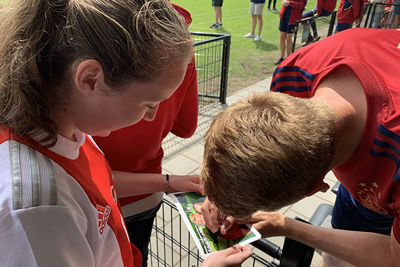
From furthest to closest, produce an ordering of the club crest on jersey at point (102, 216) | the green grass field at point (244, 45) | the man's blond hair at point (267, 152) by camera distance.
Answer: the green grass field at point (244, 45), the man's blond hair at point (267, 152), the club crest on jersey at point (102, 216)

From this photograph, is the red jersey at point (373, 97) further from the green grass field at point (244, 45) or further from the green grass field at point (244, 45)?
the green grass field at point (244, 45)

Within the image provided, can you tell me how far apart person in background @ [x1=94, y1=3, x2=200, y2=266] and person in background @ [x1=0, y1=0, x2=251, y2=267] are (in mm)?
555

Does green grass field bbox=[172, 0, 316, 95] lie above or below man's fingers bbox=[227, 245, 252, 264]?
below

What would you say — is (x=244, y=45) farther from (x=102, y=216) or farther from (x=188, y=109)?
(x=102, y=216)

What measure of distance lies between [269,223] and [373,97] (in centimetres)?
84

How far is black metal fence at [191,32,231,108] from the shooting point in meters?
4.85

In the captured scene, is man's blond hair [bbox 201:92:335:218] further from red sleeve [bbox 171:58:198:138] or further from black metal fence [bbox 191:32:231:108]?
black metal fence [bbox 191:32:231:108]

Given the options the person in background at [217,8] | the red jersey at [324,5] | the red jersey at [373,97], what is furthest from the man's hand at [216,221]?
the person in background at [217,8]

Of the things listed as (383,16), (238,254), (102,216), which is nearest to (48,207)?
(102,216)

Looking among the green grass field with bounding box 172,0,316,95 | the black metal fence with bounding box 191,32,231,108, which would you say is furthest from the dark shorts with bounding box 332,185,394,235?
the green grass field with bounding box 172,0,316,95

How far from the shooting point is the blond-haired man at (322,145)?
1.11m

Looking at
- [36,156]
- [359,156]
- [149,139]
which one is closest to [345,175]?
[359,156]

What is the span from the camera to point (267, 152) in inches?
42.7

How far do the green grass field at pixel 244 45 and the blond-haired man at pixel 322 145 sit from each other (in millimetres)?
4989
